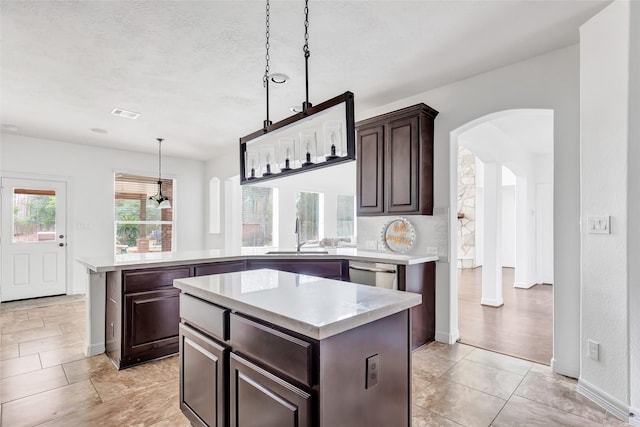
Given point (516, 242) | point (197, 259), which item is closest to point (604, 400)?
point (197, 259)

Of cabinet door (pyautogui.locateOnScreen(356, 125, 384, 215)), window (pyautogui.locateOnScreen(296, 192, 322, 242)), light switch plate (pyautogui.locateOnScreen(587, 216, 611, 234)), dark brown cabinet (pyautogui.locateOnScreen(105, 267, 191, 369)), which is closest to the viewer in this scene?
light switch plate (pyautogui.locateOnScreen(587, 216, 611, 234))

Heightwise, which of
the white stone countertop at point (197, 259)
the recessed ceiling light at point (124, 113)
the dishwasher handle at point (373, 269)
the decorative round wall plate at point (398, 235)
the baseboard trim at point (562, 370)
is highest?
the recessed ceiling light at point (124, 113)

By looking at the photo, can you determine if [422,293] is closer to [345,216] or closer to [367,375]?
[367,375]

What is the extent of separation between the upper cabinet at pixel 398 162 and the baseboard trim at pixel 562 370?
164 cm

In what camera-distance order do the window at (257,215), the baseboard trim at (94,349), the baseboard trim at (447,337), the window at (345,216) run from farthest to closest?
1. the window at (345,216)
2. the window at (257,215)
3. the baseboard trim at (447,337)
4. the baseboard trim at (94,349)

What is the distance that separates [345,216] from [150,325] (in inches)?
304

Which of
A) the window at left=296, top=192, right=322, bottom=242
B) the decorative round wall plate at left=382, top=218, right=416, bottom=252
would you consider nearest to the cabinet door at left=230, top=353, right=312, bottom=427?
the decorative round wall plate at left=382, top=218, right=416, bottom=252

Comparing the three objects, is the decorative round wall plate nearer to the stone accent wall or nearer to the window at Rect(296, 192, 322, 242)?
the window at Rect(296, 192, 322, 242)

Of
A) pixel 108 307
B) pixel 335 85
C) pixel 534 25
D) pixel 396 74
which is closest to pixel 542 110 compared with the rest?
pixel 534 25

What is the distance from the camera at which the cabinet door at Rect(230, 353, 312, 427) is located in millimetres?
1176

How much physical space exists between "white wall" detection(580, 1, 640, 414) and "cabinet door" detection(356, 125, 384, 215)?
5.87 feet

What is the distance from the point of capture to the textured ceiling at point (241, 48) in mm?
2258

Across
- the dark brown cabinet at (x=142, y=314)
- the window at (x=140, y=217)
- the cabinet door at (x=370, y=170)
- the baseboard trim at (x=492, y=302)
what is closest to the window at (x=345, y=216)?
the window at (x=140, y=217)

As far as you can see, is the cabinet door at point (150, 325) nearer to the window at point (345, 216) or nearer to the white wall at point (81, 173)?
the white wall at point (81, 173)
